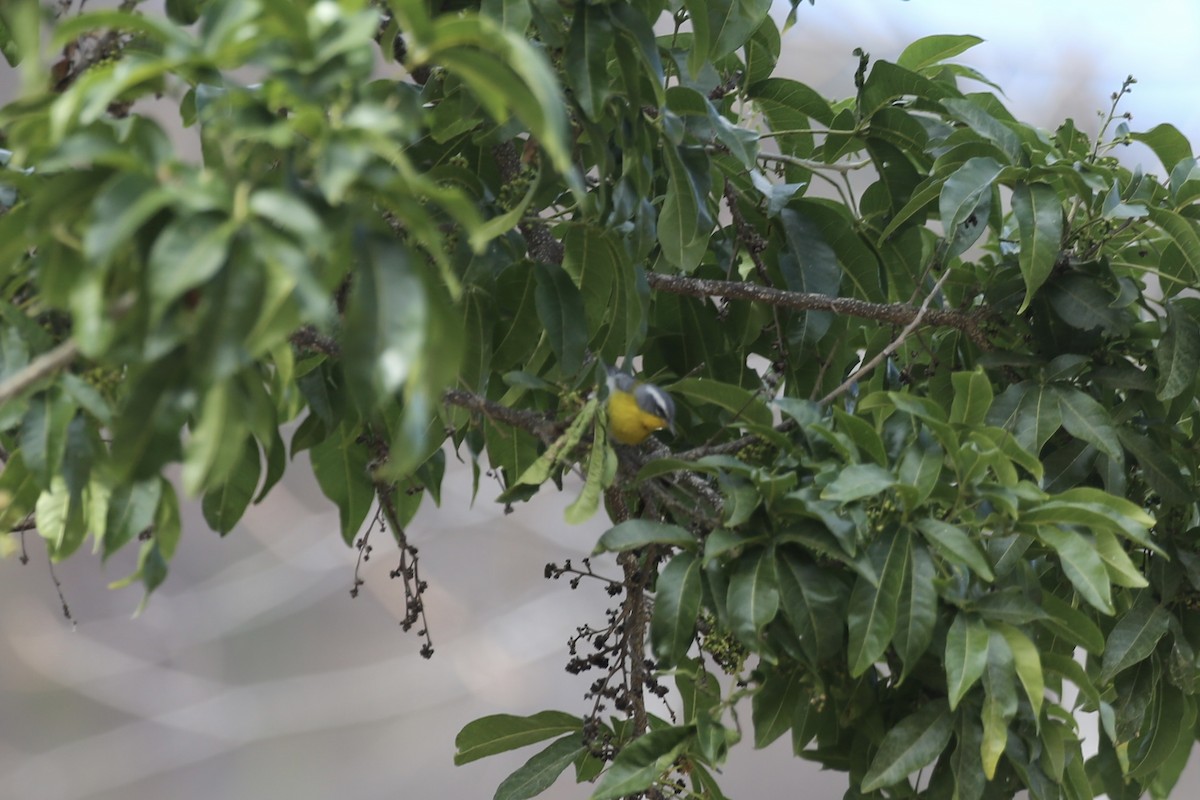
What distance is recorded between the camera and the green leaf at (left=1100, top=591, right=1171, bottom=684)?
129 cm

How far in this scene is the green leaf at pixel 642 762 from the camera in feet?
3.63

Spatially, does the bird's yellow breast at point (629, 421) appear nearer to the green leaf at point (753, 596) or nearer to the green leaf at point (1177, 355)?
the green leaf at point (753, 596)

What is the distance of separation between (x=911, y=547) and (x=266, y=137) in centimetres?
69

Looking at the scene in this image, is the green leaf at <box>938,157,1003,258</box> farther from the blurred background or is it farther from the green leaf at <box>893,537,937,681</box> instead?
the blurred background

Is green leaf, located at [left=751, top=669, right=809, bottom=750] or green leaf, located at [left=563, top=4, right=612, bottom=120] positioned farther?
green leaf, located at [left=751, top=669, right=809, bottom=750]

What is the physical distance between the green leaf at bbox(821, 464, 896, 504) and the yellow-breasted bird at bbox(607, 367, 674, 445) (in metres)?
0.27

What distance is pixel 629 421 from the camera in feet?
4.17


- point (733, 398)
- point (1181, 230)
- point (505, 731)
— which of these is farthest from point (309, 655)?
point (1181, 230)

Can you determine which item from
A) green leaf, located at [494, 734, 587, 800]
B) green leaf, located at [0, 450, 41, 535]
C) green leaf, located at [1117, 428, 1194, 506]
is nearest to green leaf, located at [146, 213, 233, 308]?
green leaf, located at [0, 450, 41, 535]

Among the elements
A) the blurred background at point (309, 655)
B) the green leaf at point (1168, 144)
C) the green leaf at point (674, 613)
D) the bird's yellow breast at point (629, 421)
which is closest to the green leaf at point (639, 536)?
the green leaf at point (674, 613)

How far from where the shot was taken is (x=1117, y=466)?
1331 millimetres

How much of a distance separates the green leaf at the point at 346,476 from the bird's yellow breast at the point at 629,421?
0.29 metres

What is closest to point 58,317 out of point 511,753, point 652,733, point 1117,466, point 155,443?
point 155,443

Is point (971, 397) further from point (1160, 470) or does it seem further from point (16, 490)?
point (16, 490)
